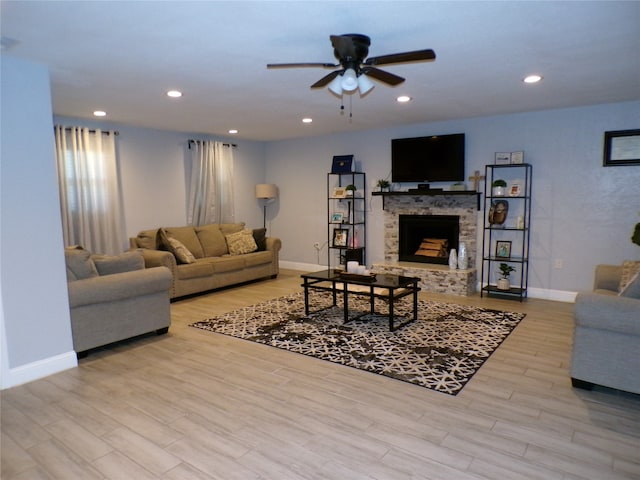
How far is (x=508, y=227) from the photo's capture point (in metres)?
5.71

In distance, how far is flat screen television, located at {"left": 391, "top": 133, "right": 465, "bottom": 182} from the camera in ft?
19.5

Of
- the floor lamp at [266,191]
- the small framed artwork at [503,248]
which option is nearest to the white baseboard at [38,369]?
the floor lamp at [266,191]

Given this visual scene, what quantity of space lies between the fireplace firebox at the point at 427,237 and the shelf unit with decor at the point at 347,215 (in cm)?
69

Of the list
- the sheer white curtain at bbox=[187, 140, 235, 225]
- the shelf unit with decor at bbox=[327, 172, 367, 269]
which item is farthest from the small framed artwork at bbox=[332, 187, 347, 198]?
the sheer white curtain at bbox=[187, 140, 235, 225]

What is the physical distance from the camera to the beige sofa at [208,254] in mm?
5586

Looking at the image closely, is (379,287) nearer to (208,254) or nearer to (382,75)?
(382,75)

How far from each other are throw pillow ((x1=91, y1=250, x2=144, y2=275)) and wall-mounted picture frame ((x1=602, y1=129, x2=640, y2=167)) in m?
5.32

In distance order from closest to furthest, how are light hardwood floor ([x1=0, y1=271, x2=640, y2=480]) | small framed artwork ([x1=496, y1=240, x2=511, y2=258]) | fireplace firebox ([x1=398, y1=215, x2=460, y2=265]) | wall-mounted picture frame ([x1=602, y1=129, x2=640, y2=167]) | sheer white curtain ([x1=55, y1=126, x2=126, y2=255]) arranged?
1. light hardwood floor ([x1=0, y1=271, x2=640, y2=480])
2. wall-mounted picture frame ([x1=602, y1=129, x2=640, y2=167])
3. sheer white curtain ([x1=55, y1=126, x2=126, y2=255])
4. small framed artwork ([x1=496, y1=240, x2=511, y2=258])
5. fireplace firebox ([x1=398, y1=215, x2=460, y2=265])

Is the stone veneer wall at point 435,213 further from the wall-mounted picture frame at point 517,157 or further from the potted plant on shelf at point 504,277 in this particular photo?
the wall-mounted picture frame at point 517,157

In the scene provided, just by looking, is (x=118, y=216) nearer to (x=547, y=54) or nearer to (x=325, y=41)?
(x=325, y=41)

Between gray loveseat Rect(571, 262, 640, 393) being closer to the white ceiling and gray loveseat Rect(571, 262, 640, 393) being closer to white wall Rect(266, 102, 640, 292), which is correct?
the white ceiling

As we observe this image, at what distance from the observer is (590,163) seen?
512cm

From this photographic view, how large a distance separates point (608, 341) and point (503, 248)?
302 cm

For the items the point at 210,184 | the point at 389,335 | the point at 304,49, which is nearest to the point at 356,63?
the point at 304,49
